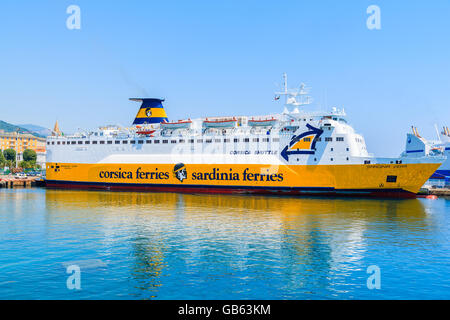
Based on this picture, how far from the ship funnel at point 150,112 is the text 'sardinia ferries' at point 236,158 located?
119 mm

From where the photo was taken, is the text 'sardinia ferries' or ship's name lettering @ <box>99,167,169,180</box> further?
ship's name lettering @ <box>99,167,169,180</box>

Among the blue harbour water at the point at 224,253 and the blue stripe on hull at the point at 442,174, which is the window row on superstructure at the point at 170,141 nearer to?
the blue harbour water at the point at 224,253

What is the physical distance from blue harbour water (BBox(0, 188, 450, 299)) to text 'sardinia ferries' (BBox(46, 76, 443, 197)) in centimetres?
863

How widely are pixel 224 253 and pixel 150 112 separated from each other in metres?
33.0

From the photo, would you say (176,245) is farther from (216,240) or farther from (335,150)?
(335,150)

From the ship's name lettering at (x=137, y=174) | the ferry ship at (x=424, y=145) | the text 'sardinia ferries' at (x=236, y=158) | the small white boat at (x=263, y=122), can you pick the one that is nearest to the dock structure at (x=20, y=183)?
the text 'sardinia ferries' at (x=236, y=158)

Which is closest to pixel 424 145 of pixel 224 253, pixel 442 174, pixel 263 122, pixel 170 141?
pixel 442 174

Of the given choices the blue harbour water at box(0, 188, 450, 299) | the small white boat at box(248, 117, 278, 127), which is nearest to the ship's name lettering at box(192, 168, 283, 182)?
the small white boat at box(248, 117, 278, 127)

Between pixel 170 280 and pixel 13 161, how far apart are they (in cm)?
11361

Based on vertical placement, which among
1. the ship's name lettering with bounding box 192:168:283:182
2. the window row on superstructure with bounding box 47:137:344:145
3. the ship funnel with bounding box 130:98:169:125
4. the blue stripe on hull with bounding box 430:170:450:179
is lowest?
the blue stripe on hull with bounding box 430:170:450:179

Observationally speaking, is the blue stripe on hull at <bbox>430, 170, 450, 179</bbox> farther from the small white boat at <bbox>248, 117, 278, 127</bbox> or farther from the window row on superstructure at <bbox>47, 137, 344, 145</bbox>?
the small white boat at <bbox>248, 117, 278, 127</bbox>

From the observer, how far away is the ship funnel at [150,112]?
43.9m

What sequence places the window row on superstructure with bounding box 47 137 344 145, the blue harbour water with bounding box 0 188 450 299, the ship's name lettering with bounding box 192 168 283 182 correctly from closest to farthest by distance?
the blue harbour water with bounding box 0 188 450 299, the window row on superstructure with bounding box 47 137 344 145, the ship's name lettering with bounding box 192 168 283 182

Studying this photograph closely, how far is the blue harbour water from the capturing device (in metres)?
10.1
